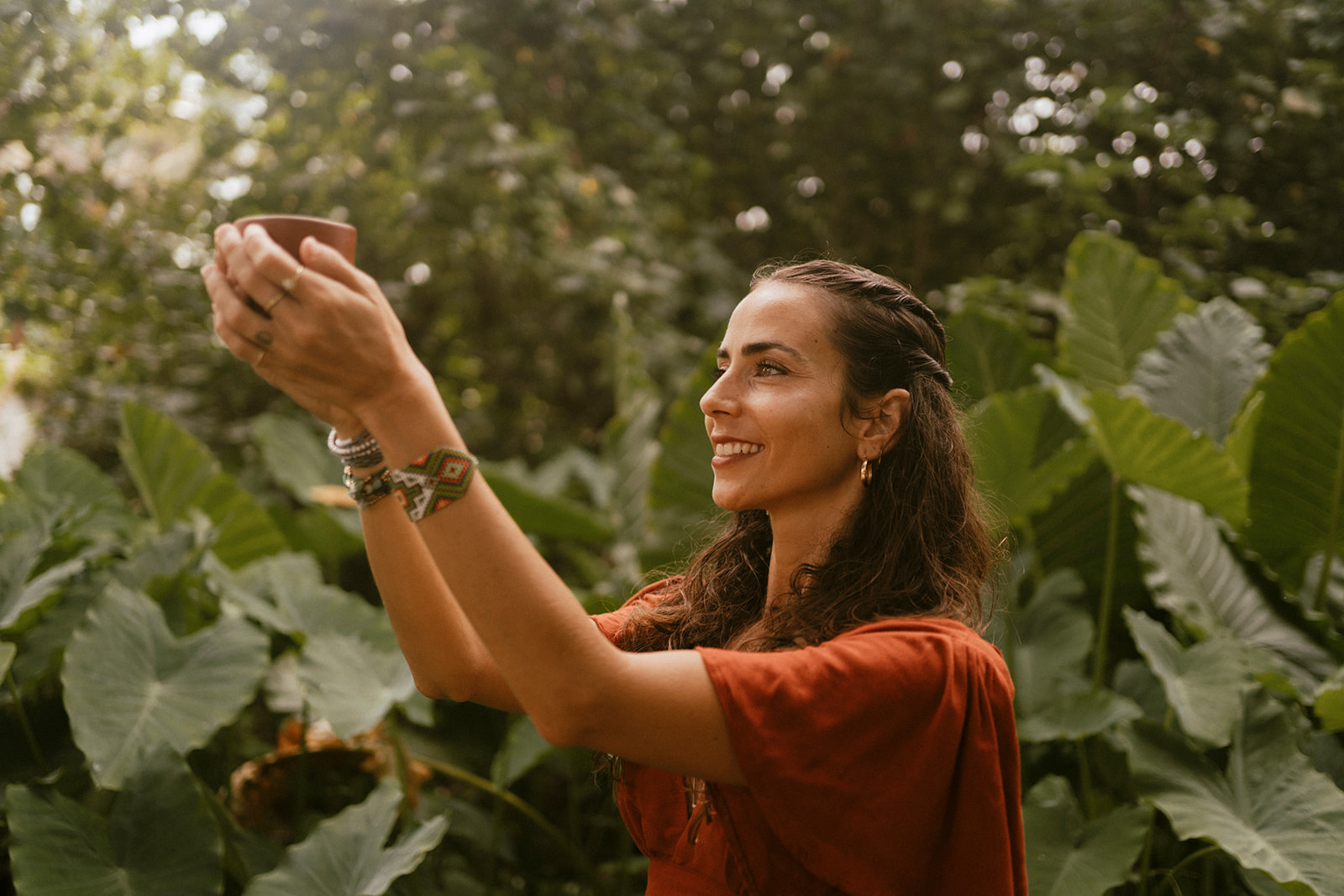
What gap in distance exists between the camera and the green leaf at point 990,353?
2.53 meters

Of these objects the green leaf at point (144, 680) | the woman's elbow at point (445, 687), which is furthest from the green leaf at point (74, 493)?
the woman's elbow at point (445, 687)

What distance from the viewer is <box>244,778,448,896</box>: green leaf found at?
1616mm

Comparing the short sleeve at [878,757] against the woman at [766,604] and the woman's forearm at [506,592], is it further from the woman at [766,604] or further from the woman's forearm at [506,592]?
the woman's forearm at [506,592]

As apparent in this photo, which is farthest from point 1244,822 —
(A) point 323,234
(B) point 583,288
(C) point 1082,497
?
(B) point 583,288

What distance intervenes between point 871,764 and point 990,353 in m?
1.94

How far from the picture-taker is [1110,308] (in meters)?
2.58

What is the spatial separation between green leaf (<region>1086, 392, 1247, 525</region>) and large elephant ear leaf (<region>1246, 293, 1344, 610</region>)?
0.25 metres

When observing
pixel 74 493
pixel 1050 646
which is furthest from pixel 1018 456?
pixel 74 493

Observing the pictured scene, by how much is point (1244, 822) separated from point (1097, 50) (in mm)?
2916

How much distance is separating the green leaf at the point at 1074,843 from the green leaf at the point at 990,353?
107cm

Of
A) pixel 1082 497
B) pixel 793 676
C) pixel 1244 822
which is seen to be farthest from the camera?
pixel 1082 497

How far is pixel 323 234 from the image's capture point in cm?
84

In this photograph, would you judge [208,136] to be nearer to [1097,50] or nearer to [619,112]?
[619,112]

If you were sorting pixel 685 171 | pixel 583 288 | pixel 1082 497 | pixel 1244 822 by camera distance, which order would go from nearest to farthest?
pixel 1244 822 < pixel 1082 497 < pixel 583 288 < pixel 685 171
